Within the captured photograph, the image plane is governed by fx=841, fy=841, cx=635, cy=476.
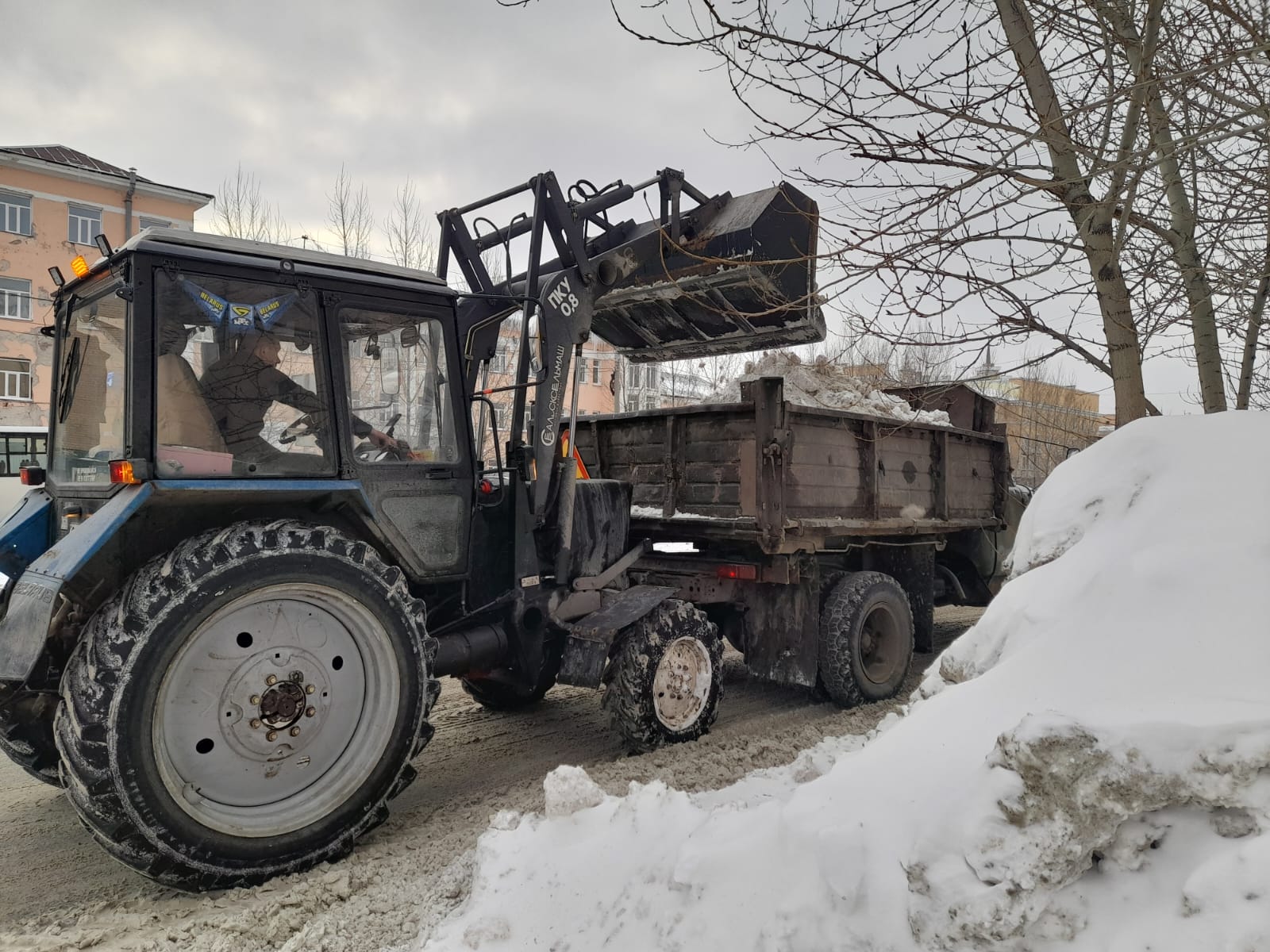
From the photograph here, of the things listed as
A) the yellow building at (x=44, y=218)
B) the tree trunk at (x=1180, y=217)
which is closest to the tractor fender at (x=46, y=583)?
the tree trunk at (x=1180, y=217)

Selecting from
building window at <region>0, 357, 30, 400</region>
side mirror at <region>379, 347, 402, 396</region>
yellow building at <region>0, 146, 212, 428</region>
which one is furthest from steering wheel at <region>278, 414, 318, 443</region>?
building window at <region>0, 357, 30, 400</region>

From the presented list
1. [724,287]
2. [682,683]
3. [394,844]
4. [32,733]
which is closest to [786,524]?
[682,683]

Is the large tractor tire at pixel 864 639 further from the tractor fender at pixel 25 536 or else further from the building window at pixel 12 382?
the building window at pixel 12 382

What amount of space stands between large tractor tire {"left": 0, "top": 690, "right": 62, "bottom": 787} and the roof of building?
80.6 feet

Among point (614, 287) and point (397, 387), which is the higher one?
point (614, 287)

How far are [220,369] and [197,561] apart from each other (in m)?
0.90

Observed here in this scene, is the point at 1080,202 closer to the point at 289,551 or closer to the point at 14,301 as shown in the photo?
the point at 289,551

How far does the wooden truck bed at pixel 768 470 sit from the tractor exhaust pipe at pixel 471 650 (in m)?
1.64

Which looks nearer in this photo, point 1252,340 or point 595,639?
point 1252,340

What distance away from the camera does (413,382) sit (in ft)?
14.1

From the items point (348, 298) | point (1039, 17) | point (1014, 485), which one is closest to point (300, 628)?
point (348, 298)

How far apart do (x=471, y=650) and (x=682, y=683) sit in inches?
52.1

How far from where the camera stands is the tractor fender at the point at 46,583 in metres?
3.20

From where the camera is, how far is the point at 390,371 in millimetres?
4219
